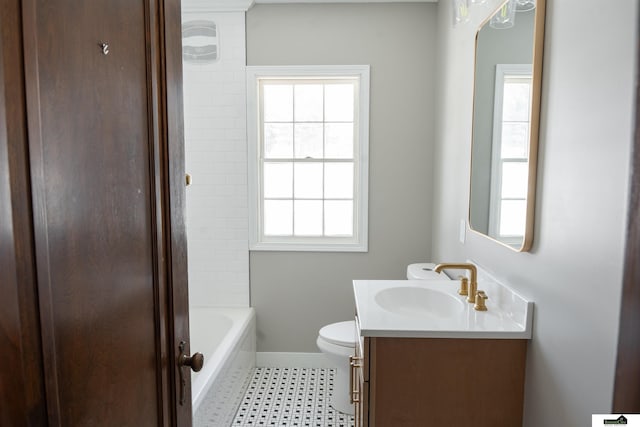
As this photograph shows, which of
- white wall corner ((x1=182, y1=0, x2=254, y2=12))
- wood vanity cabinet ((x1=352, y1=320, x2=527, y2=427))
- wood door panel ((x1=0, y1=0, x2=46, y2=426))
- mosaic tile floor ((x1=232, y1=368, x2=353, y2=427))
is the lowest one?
mosaic tile floor ((x1=232, y1=368, x2=353, y2=427))

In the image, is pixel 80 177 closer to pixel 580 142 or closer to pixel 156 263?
pixel 156 263

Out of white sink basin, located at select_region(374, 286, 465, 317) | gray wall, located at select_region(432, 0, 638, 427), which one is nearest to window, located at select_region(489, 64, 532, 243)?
gray wall, located at select_region(432, 0, 638, 427)

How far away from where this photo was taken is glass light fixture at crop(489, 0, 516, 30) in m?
1.61

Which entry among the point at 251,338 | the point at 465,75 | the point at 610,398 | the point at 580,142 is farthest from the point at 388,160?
the point at 610,398

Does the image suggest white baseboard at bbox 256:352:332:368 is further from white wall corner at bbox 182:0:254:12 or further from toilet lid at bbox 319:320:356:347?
white wall corner at bbox 182:0:254:12

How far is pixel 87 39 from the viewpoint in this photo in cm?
66

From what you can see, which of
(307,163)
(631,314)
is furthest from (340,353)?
(631,314)

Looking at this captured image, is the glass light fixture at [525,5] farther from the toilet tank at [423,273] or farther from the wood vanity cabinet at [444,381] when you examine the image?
the toilet tank at [423,273]

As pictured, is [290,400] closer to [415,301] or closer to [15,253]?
[415,301]

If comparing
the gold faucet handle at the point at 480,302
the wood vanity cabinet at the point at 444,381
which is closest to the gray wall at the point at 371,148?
the gold faucet handle at the point at 480,302

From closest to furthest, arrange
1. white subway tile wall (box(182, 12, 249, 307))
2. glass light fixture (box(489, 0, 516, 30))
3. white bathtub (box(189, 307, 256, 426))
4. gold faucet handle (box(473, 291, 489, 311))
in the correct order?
glass light fixture (box(489, 0, 516, 30)) < gold faucet handle (box(473, 291, 489, 311)) < white bathtub (box(189, 307, 256, 426)) < white subway tile wall (box(182, 12, 249, 307))

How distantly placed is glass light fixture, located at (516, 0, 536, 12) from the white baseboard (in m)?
2.62

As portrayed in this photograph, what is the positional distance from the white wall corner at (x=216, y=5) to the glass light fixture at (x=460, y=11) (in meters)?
1.40

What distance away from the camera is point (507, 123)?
1.67 metres
